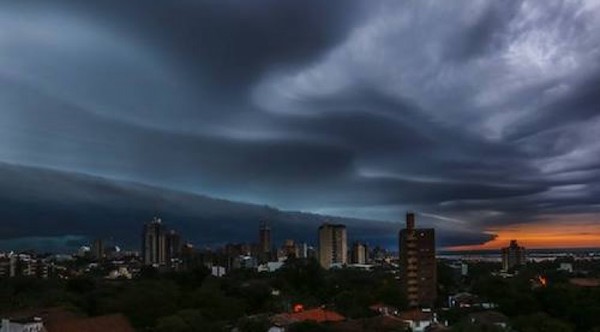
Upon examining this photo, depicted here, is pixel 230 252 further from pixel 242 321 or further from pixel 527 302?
pixel 242 321

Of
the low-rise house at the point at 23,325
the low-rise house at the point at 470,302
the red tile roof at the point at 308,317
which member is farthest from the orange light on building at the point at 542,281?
the low-rise house at the point at 23,325

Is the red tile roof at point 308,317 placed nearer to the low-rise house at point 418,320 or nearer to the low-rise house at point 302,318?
the low-rise house at point 302,318

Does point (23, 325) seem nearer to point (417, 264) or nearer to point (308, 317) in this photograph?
point (308, 317)

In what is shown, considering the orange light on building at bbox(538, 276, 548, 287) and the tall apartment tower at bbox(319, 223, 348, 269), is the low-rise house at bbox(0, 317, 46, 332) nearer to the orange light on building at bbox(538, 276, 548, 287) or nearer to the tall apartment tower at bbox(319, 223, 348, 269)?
the orange light on building at bbox(538, 276, 548, 287)

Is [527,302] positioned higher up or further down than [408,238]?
further down

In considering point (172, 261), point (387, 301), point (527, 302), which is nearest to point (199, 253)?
point (172, 261)

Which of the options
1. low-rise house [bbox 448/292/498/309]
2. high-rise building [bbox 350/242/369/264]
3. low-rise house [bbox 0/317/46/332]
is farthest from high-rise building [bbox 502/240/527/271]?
low-rise house [bbox 0/317/46/332]
